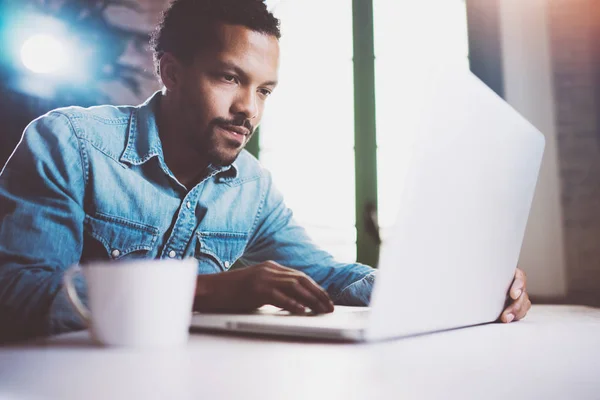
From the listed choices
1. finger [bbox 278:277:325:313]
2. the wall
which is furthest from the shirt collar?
the wall

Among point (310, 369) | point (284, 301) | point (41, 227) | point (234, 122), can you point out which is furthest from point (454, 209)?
point (234, 122)

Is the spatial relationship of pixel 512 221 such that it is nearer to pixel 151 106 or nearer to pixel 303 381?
pixel 303 381

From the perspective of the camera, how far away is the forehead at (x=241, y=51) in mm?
1390

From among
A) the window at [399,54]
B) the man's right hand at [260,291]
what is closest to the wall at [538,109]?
the window at [399,54]

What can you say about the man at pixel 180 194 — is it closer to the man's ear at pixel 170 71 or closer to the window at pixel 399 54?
the man's ear at pixel 170 71

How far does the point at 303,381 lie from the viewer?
322mm

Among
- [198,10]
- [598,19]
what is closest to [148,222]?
[198,10]

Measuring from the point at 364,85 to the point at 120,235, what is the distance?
1.23 meters

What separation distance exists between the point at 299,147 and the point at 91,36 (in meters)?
0.90

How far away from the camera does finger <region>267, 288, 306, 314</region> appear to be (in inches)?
26.2

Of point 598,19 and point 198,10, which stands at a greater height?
point 598,19

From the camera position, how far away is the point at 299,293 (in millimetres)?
657

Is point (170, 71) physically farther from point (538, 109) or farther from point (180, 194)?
point (538, 109)

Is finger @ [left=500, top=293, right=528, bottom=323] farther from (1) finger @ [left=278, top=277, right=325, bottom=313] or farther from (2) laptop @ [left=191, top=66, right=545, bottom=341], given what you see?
(1) finger @ [left=278, top=277, right=325, bottom=313]
